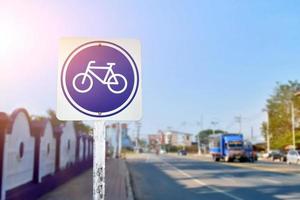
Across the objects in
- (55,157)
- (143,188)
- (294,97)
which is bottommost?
(143,188)

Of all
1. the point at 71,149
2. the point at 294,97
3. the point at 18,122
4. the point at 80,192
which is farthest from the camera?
the point at 294,97

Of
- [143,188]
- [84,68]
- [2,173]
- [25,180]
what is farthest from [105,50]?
[143,188]

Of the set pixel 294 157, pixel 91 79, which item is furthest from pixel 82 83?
pixel 294 157

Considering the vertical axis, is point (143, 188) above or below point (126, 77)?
below

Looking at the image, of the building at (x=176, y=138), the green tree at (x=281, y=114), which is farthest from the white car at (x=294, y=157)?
the building at (x=176, y=138)

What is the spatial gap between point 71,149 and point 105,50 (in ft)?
72.4

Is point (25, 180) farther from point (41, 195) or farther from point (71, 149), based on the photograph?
point (71, 149)

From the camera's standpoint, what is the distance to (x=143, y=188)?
21.5m

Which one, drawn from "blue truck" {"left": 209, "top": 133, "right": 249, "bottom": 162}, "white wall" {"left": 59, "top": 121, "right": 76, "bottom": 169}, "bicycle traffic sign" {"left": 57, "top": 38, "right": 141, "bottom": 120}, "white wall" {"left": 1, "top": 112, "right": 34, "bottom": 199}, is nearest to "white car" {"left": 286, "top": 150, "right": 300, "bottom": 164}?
"blue truck" {"left": 209, "top": 133, "right": 249, "bottom": 162}

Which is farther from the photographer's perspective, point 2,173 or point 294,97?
point 294,97

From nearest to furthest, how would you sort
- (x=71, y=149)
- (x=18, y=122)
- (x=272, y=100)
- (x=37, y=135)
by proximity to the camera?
(x=18, y=122), (x=37, y=135), (x=71, y=149), (x=272, y=100)

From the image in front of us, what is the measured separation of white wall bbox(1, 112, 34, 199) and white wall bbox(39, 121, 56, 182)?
1361mm

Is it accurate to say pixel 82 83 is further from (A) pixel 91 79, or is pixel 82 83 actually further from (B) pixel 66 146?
(B) pixel 66 146

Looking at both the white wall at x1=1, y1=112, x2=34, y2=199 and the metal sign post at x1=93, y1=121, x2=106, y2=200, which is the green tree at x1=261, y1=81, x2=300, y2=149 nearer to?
the white wall at x1=1, y1=112, x2=34, y2=199
